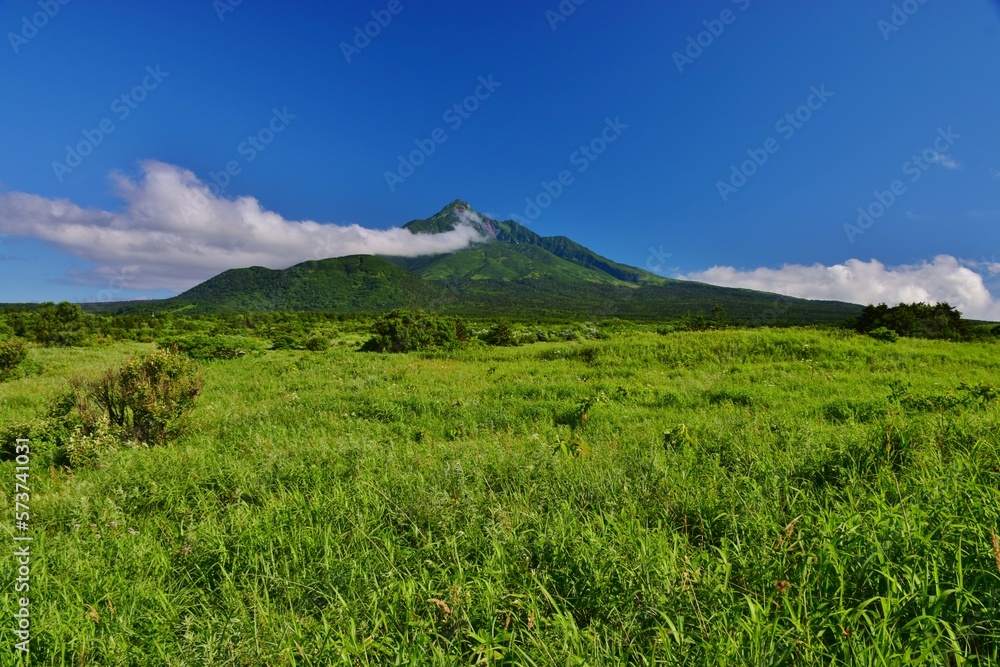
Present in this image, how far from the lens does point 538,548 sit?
2912 mm

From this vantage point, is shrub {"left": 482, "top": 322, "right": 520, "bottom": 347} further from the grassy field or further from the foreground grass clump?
the grassy field

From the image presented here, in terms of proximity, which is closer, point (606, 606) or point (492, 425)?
point (606, 606)

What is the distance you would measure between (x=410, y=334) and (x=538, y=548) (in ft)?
82.8

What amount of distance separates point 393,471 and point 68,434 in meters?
6.58

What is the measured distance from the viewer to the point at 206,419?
26.8 feet

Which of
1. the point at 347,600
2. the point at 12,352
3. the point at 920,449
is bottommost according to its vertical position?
the point at 347,600

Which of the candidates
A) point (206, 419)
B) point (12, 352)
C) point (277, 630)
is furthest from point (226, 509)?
point (12, 352)

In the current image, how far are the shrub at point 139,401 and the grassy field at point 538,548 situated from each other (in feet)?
2.76

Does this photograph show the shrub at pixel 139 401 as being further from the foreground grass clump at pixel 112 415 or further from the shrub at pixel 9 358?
the shrub at pixel 9 358

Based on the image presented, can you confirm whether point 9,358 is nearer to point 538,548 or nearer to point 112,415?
point 112,415

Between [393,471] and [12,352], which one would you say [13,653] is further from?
[12,352]

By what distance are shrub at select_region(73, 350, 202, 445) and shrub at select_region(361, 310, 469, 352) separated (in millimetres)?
17446

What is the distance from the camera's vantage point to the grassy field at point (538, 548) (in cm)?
205

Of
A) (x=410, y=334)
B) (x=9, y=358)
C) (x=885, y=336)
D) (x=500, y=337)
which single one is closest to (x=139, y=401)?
(x=9, y=358)
